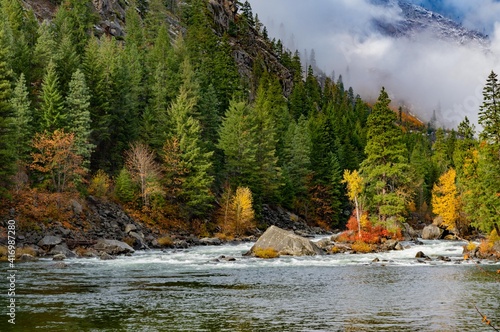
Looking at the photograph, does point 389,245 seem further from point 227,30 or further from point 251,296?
point 227,30

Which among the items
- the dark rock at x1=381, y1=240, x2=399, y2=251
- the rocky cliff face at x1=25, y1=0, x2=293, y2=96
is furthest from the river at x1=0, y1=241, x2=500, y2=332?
the rocky cliff face at x1=25, y1=0, x2=293, y2=96

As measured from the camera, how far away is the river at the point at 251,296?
62.9 feet

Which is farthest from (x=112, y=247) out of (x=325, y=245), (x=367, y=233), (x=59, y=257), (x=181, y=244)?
(x=367, y=233)

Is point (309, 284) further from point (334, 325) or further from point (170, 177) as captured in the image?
point (170, 177)

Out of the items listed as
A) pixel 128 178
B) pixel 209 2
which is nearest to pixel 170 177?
pixel 128 178

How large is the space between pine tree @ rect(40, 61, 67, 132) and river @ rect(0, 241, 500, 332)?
22192mm

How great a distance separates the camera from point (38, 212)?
49.6m

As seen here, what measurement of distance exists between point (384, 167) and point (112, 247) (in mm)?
34165

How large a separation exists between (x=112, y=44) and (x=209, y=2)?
9378 cm

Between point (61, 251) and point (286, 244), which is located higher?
point (61, 251)

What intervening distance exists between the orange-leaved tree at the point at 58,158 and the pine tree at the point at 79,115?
1151 mm

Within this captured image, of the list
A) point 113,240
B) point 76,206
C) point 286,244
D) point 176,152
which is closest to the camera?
point 286,244

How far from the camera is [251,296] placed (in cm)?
2564

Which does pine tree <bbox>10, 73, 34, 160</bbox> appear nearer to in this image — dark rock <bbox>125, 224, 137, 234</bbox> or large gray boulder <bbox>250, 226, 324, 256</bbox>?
dark rock <bbox>125, 224, 137, 234</bbox>
